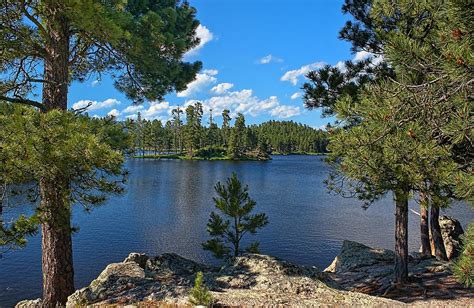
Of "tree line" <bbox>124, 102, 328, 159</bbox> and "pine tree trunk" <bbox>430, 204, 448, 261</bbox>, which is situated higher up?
"tree line" <bbox>124, 102, 328, 159</bbox>

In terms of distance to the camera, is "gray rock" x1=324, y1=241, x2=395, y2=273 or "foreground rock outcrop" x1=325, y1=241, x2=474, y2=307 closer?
"foreground rock outcrop" x1=325, y1=241, x2=474, y2=307

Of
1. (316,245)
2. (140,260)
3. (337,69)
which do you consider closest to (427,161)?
(337,69)

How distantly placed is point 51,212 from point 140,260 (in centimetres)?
579

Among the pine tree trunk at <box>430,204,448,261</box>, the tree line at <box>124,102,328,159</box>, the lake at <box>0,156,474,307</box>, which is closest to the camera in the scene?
the pine tree trunk at <box>430,204,448,261</box>

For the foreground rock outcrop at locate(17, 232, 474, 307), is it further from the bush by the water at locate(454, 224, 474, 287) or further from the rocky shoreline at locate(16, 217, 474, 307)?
Answer: the bush by the water at locate(454, 224, 474, 287)

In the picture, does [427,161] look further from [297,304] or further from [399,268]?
[399,268]

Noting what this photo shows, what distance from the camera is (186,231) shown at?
86.4ft

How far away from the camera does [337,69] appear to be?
1047cm

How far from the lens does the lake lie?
1936 cm

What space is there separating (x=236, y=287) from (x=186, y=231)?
18334 mm

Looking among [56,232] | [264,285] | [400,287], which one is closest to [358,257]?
[400,287]

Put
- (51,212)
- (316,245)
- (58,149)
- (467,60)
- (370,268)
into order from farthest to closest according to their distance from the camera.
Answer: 1. (316,245)
2. (370,268)
3. (51,212)
4. (58,149)
5. (467,60)

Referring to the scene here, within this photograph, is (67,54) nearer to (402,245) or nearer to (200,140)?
(402,245)

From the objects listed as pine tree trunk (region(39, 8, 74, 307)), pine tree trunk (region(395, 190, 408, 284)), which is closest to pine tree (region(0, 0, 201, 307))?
pine tree trunk (region(39, 8, 74, 307))
